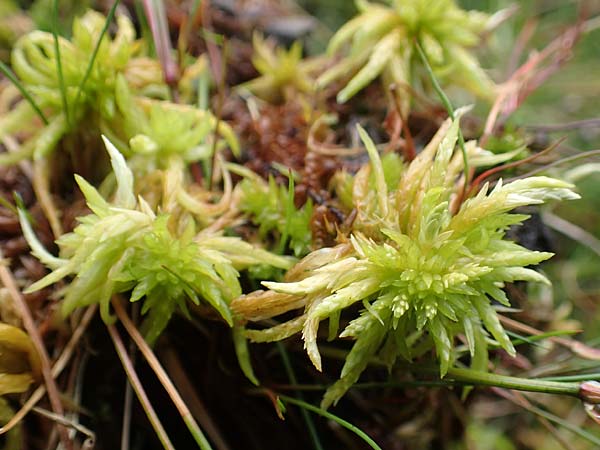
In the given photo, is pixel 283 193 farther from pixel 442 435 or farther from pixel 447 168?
pixel 442 435

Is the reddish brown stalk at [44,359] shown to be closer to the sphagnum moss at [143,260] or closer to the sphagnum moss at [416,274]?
the sphagnum moss at [143,260]

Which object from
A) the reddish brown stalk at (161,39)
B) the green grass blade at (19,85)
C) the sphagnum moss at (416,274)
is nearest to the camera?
the sphagnum moss at (416,274)

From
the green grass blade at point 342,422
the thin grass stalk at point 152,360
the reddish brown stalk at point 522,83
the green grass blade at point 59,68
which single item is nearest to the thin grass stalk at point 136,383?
the thin grass stalk at point 152,360

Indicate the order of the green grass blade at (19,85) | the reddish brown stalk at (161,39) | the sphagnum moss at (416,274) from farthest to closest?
the reddish brown stalk at (161,39), the green grass blade at (19,85), the sphagnum moss at (416,274)

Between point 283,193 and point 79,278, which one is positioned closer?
point 79,278

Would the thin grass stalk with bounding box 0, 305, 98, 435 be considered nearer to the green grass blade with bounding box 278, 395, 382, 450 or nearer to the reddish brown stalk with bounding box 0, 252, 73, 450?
the reddish brown stalk with bounding box 0, 252, 73, 450

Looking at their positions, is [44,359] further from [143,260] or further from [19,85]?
[19,85]

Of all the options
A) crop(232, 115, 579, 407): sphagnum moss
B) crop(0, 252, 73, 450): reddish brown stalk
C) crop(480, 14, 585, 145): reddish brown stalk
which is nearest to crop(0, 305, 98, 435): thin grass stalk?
crop(0, 252, 73, 450): reddish brown stalk

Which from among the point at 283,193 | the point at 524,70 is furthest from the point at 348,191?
the point at 524,70

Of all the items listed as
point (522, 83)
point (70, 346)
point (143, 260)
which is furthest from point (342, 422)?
point (522, 83)
